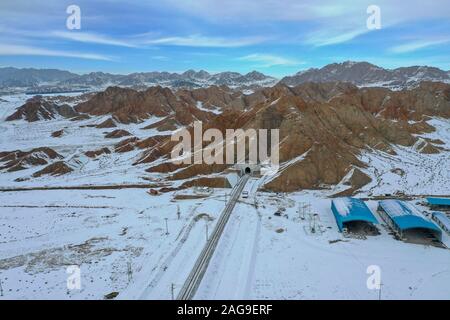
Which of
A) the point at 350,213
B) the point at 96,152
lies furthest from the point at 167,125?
the point at 350,213

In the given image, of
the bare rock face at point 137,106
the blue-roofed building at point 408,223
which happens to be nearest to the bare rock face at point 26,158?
the bare rock face at point 137,106

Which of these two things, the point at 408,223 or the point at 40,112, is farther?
the point at 40,112

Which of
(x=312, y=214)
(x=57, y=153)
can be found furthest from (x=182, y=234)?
(x=57, y=153)

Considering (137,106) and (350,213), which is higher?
(137,106)

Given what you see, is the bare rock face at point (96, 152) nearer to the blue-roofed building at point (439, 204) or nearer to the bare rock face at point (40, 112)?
the blue-roofed building at point (439, 204)

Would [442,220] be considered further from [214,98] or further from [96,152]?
[214,98]

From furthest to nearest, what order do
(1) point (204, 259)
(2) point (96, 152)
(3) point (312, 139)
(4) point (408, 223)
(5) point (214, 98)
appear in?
(5) point (214, 98) < (2) point (96, 152) < (3) point (312, 139) < (4) point (408, 223) < (1) point (204, 259)
